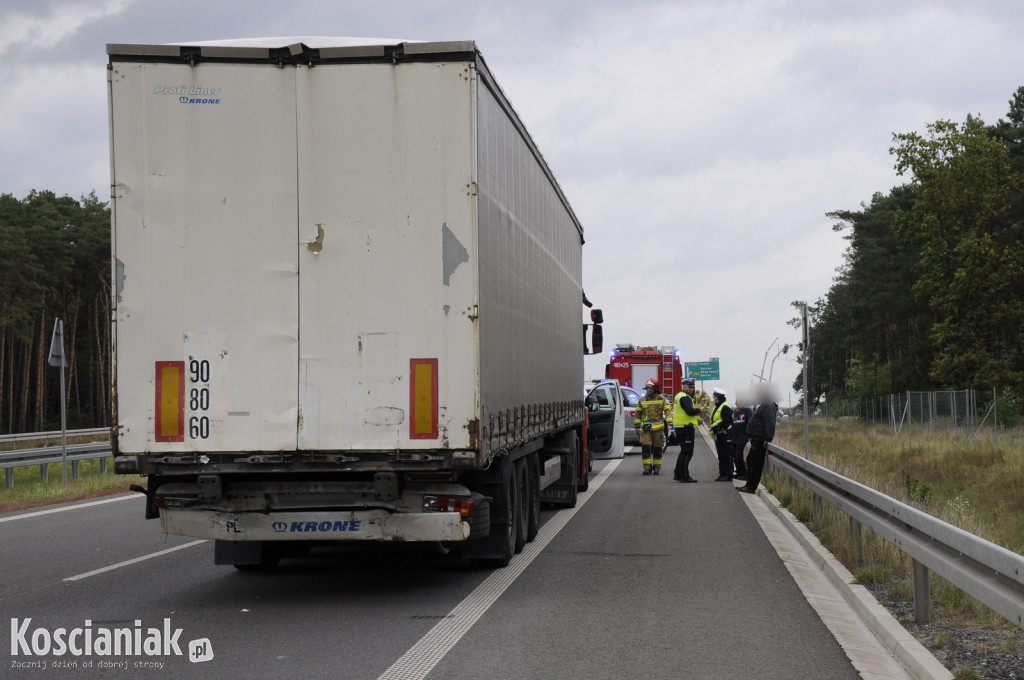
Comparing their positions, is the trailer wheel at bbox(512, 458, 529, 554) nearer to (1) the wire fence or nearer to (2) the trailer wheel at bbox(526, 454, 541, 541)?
(2) the trailer wheel at bbox(526, 454, 541, 541)

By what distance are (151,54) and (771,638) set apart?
5.78 m

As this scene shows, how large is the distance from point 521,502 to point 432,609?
2.88m

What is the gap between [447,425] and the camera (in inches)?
313

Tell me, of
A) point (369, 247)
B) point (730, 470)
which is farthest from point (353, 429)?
point (730, 470)

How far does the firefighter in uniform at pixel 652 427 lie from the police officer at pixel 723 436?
1.59 meters

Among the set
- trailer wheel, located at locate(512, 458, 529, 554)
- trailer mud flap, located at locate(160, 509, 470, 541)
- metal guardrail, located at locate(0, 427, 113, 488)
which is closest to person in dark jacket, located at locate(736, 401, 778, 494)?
trailer wheel, located at locate(512, 458, 529, 554)

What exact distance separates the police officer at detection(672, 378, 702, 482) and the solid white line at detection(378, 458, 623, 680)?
8.19m

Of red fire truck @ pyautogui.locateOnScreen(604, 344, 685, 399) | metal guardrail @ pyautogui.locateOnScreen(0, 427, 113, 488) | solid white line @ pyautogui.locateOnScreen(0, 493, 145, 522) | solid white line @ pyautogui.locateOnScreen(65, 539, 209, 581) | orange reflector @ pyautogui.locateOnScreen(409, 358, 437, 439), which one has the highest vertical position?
red fire truck @ pyautogui.locateOnScreen(604, 344, 685, 399)

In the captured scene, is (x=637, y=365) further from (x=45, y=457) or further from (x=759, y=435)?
(x=759, y=435)

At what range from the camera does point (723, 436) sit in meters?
20.7

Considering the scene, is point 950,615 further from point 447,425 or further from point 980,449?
point 980,449
